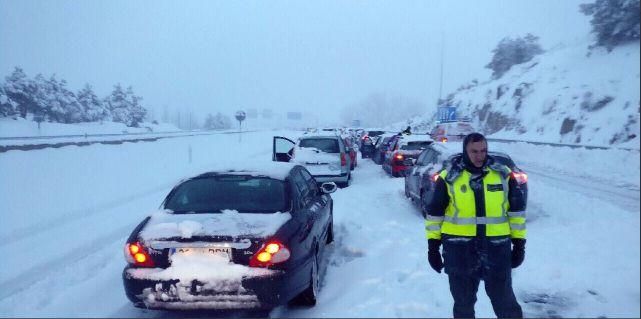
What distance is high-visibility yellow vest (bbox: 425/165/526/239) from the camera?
10.8 feet

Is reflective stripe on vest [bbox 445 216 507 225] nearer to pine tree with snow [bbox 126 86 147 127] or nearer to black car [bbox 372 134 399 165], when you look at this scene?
black car [bbox 372 134 399 165]

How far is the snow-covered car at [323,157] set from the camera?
1295cm

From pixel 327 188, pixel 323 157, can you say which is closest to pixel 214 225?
pixel 327 188

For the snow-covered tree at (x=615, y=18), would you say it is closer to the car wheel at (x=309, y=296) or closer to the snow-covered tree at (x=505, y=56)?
the car wheel at (x=309, y=296)

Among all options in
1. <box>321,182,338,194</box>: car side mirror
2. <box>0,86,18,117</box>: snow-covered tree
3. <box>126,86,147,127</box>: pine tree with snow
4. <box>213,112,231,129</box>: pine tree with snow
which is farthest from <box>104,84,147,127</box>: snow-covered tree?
<box>321,182,338,194</box>: car side mirror

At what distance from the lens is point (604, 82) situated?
9.27 ft

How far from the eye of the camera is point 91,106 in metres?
65.8

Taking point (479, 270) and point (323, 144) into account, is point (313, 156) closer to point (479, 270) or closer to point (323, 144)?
point (323, 144)

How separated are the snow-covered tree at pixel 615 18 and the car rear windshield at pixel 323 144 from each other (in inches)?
382

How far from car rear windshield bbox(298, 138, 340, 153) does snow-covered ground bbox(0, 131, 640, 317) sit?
4.46 ft

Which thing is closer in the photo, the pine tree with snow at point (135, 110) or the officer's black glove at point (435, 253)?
the officer's black glove at point (435, 253)

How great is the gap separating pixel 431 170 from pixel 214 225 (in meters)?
5.24

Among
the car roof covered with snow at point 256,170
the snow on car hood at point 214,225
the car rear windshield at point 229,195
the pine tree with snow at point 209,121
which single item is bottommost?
the pine tree with snow at point 209,121

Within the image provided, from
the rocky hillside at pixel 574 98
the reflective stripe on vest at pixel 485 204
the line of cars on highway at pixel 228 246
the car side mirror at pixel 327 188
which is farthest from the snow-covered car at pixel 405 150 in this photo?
the reflective stripe on vest at pixel 485 204
